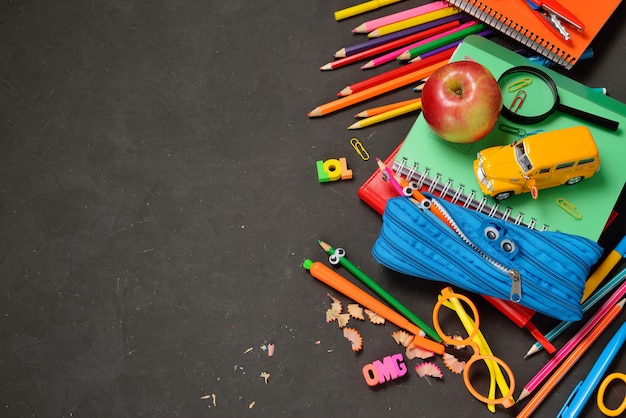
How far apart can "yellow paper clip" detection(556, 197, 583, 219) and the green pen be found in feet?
1.18

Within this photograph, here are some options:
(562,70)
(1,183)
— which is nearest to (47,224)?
(1,183)

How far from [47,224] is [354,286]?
0.68 meters

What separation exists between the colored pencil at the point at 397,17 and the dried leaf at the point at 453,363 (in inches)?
29.1

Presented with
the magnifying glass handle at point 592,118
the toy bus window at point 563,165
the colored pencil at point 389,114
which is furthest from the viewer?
the colored pencil at point 389,114

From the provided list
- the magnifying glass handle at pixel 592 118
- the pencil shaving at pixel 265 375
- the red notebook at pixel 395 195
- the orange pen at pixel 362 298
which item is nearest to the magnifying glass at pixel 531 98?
the magnifying glass handle at pixel 592 118

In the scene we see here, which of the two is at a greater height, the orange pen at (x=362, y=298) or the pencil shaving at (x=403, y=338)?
the orange pen at (x=362, y=298)

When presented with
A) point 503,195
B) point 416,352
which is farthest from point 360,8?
point 416,352

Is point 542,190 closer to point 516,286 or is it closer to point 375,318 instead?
point 516,286

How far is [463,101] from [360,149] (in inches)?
10.9

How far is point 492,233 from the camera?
116cm

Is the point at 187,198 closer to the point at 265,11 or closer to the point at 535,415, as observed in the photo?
the point at 265,11

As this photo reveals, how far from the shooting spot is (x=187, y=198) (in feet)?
4.32

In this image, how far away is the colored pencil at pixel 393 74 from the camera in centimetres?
134

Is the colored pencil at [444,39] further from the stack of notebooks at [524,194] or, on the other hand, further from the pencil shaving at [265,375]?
the pencil shaving at [265,375]
